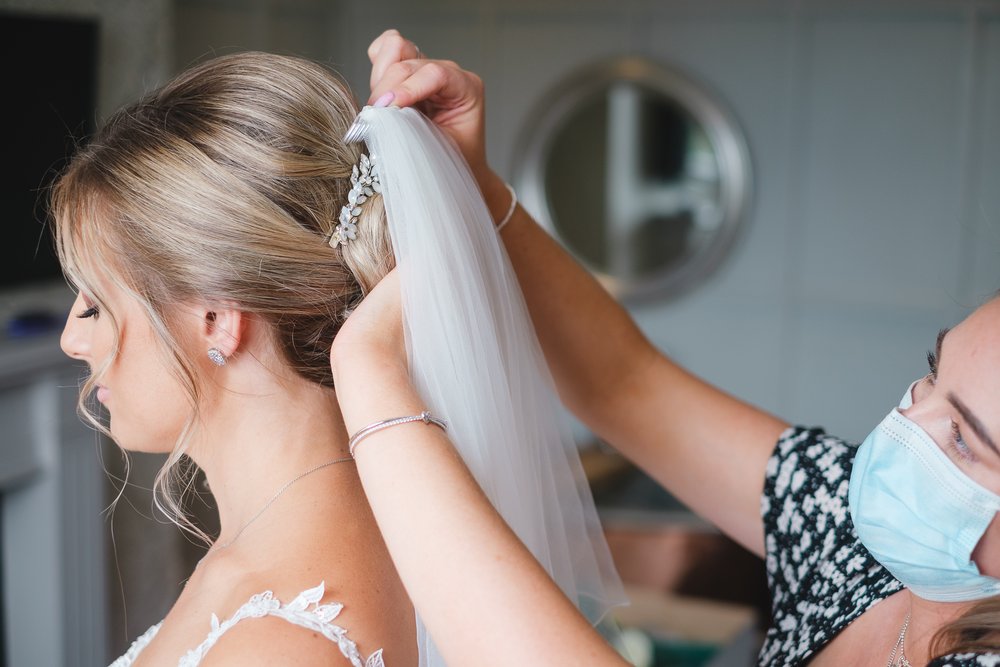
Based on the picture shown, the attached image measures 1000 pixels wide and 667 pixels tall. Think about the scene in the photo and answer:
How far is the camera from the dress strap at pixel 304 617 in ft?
3.74

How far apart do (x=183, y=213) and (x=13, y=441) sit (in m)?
2.29

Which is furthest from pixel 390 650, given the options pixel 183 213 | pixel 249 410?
pixel 183 213

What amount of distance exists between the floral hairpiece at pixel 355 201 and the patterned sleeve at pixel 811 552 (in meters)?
0.71

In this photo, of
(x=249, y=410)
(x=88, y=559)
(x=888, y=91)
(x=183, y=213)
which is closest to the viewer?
(x=183, y=213)

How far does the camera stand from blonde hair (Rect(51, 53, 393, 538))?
4.10 feet

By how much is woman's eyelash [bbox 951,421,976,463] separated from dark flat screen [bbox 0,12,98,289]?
2896 millimetres

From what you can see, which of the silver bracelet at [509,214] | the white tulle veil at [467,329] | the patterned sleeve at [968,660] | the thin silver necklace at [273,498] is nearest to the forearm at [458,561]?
the white tulle veil at [467,329]

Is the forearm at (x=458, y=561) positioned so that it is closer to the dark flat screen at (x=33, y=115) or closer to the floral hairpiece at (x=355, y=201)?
the floral hairpiece at (x=355, y=201)

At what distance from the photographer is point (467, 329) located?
1.26 metres

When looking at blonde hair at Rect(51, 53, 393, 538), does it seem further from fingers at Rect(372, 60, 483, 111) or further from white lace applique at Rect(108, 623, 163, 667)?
white lace applique at Rect(108, 623, 163, 667)

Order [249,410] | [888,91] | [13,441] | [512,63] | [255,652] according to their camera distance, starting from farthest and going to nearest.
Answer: [512,63], [888,91], [13,441], [249,410], [255,652]

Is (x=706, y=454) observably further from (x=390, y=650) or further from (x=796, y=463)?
(x=390, y=650)

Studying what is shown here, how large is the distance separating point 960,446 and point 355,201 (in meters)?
0.79

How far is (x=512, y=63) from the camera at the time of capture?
5.46m
